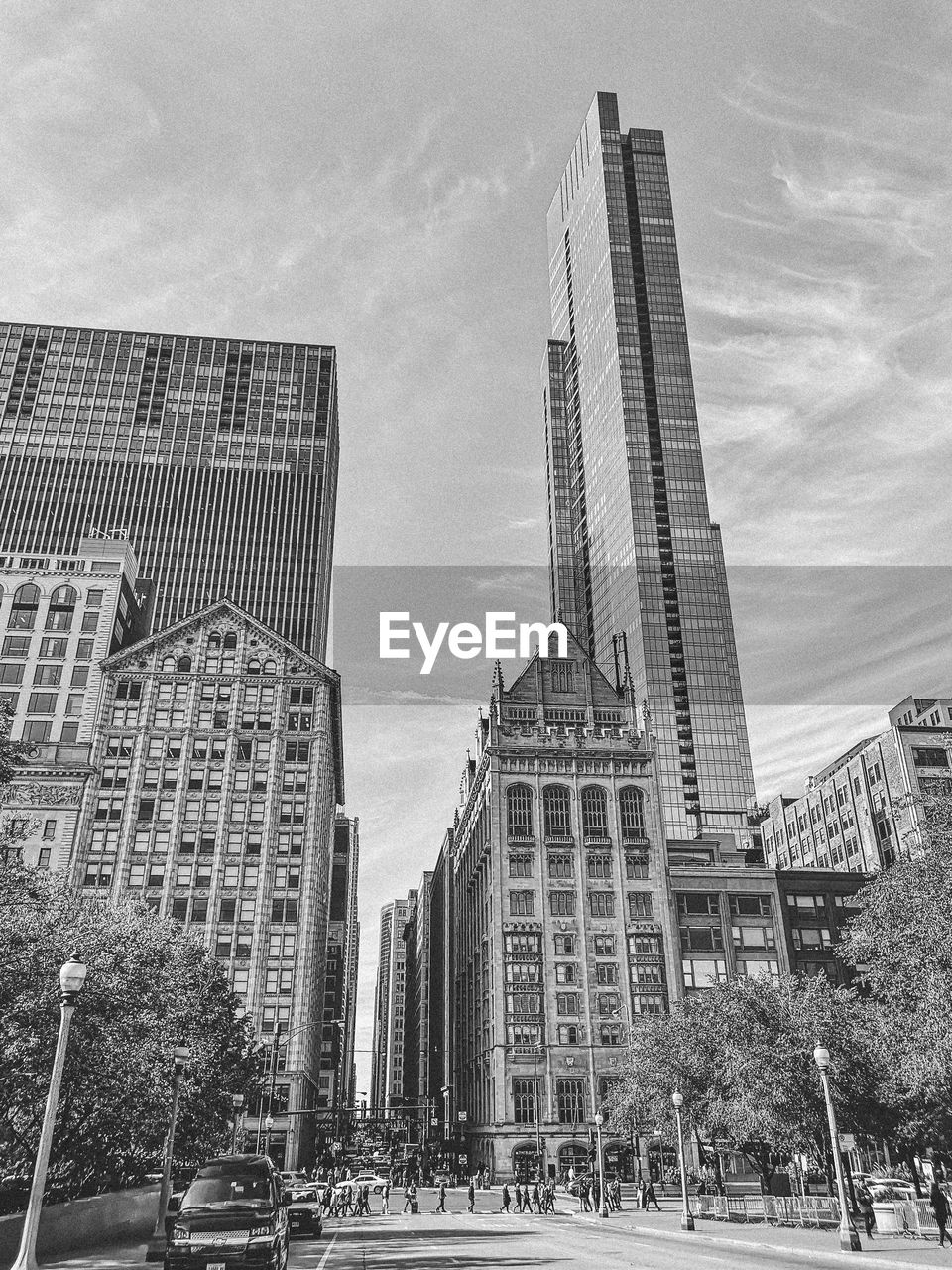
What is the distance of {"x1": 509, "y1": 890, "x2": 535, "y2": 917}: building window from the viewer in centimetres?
9200

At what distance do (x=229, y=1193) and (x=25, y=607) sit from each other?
301 ft

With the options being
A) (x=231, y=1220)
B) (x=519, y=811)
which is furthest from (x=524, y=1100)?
(x=231, y=1220)

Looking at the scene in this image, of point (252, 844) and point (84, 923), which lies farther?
point (252, 844)

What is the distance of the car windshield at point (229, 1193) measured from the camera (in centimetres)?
2188

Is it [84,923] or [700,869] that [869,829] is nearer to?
[700,869]

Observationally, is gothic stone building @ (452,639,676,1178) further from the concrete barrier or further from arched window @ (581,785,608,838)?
the concrete barrier

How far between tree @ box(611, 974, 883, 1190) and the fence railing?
6.16 feet

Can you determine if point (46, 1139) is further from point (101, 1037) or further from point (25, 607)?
point (25, 607)

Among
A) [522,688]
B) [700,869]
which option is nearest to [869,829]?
[700,869]

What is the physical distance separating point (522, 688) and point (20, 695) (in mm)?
52913

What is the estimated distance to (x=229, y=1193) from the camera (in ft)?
72.9

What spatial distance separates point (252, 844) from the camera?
307ft

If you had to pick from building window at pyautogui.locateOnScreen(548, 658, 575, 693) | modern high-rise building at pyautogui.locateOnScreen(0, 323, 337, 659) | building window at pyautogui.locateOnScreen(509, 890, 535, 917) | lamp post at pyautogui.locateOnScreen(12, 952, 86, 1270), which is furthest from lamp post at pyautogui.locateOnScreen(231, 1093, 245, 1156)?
modern high-rise building at pyautogui.locateOnScreen(0, 323, 337, 659)

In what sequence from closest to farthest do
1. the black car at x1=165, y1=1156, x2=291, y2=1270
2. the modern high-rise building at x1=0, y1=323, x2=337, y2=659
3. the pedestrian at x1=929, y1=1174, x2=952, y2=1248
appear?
the black car at x1=165, y1=1156, x2=291, y2=1270 < the pedestrian at x1=929, y1=1174, x2=952, y2=1248 < the modern high-rise building at x1=0, y1=323, x2=337, y2=659
